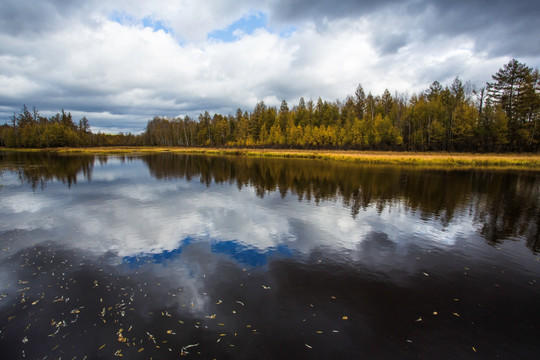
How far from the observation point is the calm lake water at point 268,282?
5.87 m

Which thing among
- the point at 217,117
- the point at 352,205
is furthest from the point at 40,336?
the point at 217,117

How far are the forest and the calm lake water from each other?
54680 millimetres

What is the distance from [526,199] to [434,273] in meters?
17.7

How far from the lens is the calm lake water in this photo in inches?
231

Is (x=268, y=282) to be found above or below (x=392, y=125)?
below

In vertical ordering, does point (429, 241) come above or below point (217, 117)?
below

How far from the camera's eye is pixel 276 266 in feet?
31.0

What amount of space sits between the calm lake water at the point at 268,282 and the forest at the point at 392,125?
179ft

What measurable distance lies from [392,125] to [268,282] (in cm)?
7657

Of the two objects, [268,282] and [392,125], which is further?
[392,125]

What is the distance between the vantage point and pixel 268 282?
837cm

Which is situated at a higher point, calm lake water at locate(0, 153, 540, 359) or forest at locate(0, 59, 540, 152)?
forest at locate(0, 59, 540, 152)

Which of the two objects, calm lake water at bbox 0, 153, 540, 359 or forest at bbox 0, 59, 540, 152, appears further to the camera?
forest at bbox 0, 59, 540, 152

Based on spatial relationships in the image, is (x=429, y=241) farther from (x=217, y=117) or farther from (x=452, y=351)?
(x=217, y=117)
